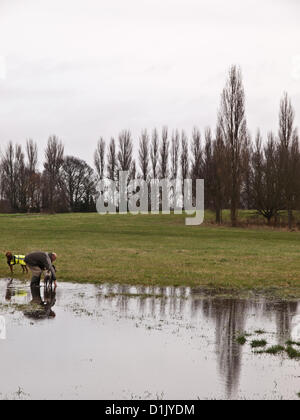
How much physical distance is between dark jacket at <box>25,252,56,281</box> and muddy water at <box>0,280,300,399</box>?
3.17 feet

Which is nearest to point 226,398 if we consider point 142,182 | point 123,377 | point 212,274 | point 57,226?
point 123,377

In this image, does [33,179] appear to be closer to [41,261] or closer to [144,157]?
[144,157]

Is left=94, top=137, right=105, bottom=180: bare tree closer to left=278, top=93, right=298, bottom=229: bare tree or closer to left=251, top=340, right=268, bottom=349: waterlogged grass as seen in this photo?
left=278, top=93, right=298, bottom=229: bare tree

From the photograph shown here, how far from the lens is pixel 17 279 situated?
19.9 m

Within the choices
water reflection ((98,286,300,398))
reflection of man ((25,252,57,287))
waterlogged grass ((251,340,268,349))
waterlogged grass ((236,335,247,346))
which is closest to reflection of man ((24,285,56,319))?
reflection of man ((25,252,57,287))

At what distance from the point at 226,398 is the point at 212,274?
43.5 ft

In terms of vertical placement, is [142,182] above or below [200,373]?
above

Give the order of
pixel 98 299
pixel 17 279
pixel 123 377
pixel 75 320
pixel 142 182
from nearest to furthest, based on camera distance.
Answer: pixel 123 377 < pixel 75 320 < pixel 98 299 < pixel 17 279 < pixel 142 182

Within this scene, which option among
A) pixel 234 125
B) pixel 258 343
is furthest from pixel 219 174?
pixel 258 343

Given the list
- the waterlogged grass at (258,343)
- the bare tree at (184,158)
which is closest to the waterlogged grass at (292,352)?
the waterlogged grass at (258,343)

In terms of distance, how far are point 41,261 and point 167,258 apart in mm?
10859

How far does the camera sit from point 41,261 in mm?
16906

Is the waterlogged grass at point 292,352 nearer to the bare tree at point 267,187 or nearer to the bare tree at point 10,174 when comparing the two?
the bare tree at point 267,187

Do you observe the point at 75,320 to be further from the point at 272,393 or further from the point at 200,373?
the point at 272,393
